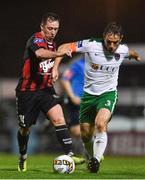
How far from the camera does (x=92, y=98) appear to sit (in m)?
13.4

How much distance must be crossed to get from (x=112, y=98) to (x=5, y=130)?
9720 millimetres

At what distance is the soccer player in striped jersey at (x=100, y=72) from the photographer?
13.0 metres

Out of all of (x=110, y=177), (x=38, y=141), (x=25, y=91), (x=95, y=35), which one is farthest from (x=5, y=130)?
(x=110, y=177)

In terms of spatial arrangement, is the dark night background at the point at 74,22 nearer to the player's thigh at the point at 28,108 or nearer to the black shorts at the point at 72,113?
the black shorts at the point at 72,113

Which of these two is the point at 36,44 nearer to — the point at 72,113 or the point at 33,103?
Result: the point at 33,103

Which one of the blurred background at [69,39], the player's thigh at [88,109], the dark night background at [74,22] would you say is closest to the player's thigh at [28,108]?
the player's thigh at [88,109]

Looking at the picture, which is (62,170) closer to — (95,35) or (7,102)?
(7,102)

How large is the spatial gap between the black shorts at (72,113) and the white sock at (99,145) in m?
4.70

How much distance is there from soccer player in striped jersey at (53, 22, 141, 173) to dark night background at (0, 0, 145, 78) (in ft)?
40.1

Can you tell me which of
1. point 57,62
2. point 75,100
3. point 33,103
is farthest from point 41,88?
point 75,100

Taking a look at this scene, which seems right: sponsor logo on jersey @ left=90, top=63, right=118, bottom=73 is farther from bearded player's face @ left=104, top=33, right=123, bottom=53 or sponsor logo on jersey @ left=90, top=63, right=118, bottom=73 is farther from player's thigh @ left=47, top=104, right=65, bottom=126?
player's thigh @ left=47, top=104, right=65, bottom=126

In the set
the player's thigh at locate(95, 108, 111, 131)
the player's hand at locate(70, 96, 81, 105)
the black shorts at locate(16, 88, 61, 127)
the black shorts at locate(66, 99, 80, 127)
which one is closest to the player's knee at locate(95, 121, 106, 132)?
the player's thigh at locate(95, 108, 111, 131)

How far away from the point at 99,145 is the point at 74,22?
13.9 meters

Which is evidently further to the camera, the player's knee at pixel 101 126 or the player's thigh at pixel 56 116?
the player's thigh at pixel 56 116
